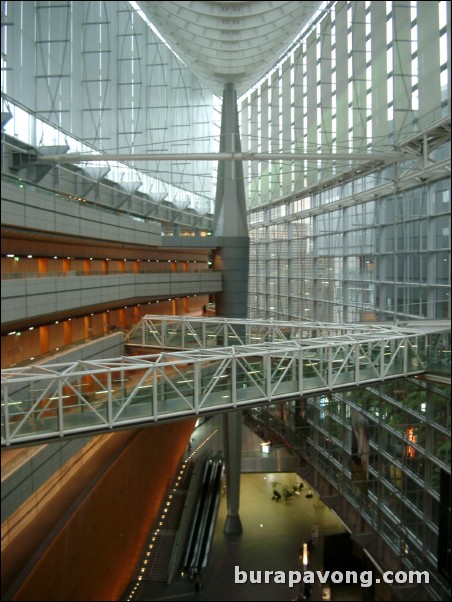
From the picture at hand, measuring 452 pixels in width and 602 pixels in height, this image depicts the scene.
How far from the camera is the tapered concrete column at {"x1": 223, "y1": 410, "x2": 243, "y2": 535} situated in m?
18.8

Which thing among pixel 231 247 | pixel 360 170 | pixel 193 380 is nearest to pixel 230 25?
pixel 360 170

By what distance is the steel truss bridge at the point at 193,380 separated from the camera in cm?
826

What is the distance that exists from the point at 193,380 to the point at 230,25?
6.93 metres

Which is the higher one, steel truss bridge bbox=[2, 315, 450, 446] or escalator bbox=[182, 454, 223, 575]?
steel truss bridge bbox=[2, 315, 450, 446]

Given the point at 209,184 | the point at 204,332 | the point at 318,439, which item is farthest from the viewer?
the point at 209,184

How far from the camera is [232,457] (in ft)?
64.3

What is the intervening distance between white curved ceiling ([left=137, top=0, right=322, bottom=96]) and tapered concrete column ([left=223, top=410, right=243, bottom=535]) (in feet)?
34.8

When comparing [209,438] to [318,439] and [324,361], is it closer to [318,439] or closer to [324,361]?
[318,439]

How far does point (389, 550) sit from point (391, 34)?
1218 cm

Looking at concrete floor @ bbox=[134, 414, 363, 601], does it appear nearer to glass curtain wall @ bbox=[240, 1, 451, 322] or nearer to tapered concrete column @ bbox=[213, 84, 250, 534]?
tapered concrete column @ bbox=[213, 84, 250, 534]

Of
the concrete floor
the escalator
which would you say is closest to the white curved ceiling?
the concrete floor

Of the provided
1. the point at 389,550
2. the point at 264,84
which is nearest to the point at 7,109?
the point at 389,550

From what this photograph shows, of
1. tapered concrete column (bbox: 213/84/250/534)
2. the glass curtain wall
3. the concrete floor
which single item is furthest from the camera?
tapered concrete column (bbox: 213/84/250/534)

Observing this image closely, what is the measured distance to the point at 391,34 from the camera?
40.7ft
